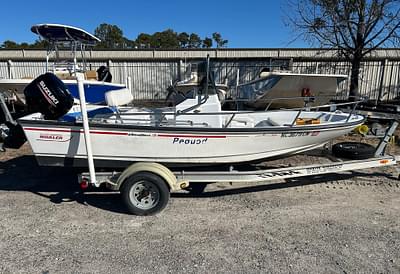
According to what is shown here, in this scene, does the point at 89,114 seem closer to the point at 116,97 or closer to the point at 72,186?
the point at 116,97

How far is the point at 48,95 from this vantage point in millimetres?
3443

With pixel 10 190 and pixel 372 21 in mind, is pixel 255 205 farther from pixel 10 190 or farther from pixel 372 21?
pixel 372 21

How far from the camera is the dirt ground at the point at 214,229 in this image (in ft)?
8.21

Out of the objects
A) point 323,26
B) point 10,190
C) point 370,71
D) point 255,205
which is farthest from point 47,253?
point 370,71

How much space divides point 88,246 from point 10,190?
2.12 metres

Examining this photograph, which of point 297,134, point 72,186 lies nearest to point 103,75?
point 72,186

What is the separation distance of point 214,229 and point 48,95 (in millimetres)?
2481

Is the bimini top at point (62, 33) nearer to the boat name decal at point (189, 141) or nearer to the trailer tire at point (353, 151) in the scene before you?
the boat name decal at point (189, 141)

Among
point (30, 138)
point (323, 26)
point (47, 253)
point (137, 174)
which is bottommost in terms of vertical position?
point (47, 253)

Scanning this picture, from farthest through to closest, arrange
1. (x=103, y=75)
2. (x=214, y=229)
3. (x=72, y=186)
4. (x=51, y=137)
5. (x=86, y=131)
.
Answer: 1. (x=103, y=75)
2. (x=72, y=186)
3. (x=51, y=137)
4. (x=86, y=131)
5. (x=214, y=229)

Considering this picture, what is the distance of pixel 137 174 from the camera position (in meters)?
3.30

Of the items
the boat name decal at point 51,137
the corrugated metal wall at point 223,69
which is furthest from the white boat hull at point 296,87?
the corrugated metal wall at point 223,69

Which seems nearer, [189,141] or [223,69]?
[189,141]

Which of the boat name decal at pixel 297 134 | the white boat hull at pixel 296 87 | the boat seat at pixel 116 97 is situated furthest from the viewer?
the white boat hull at pixel 296 87
